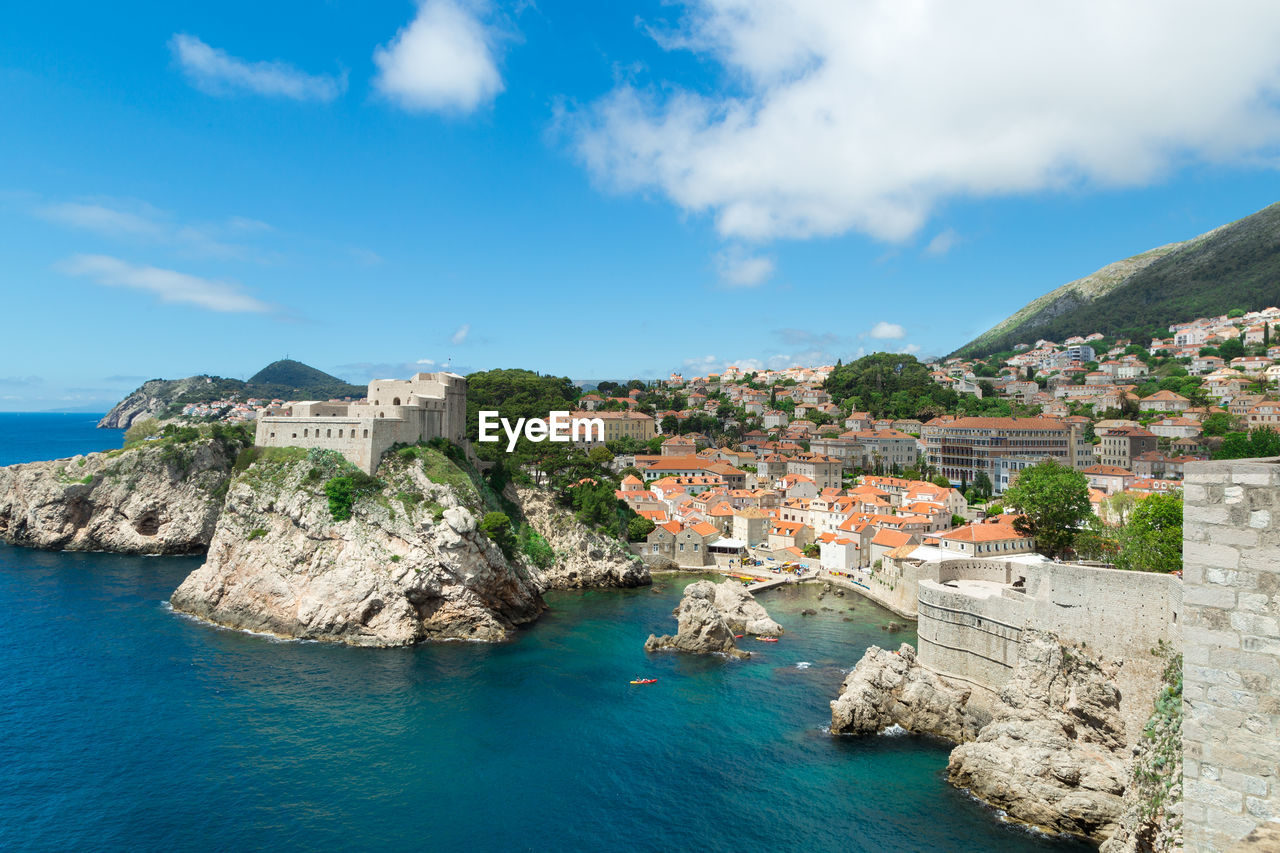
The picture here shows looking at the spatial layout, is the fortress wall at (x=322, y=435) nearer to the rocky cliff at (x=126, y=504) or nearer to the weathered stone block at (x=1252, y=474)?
the rocky cliff at (x=126, y=504)

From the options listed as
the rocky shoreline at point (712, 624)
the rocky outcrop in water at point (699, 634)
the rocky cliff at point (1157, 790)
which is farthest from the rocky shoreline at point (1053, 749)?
the rocky shoreline at point (712, 624)

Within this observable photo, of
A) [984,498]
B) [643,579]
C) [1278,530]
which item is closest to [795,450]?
[984,498]

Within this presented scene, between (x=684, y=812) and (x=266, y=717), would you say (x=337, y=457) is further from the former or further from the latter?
(x=684, y=812)

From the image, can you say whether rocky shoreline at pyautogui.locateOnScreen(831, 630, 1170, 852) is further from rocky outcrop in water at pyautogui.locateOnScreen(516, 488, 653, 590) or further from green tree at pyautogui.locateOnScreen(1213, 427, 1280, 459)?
green tree at pyautogui.locateOnScreen(1213, 427, 1280, 459)

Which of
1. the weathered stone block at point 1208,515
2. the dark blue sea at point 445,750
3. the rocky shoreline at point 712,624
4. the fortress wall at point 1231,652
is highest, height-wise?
the weathered stone block at point 1208,515

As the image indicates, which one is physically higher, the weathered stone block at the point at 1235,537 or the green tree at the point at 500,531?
the weathered stone block at the point at 1235,537

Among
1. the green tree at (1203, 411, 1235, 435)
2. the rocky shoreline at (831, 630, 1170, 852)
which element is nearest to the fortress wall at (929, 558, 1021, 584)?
the rocky shoreline at (831, 630, 1170, 852)
